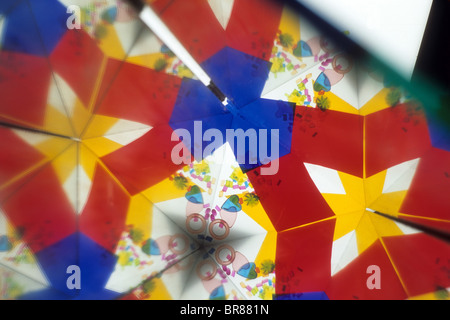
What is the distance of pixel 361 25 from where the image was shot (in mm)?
1844

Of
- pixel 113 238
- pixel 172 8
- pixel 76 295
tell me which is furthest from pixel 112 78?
pixel 76 295

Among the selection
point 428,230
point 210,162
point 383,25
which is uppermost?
point 383,25

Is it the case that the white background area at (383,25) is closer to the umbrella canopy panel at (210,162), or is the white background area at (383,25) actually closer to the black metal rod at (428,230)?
the umbrella canopy panel at (210,162)

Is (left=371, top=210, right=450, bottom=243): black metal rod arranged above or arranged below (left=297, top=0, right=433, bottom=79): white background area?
below

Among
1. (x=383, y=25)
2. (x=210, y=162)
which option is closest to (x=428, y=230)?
(x=383, y=25)

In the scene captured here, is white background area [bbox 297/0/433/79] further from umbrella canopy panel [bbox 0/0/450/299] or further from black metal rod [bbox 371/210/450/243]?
black metal rod [bbox 371/210/450/243]

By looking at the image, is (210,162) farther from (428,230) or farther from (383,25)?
(428,230)

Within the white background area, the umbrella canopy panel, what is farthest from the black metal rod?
the white background area

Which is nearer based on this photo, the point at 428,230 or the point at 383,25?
the point at 383,25

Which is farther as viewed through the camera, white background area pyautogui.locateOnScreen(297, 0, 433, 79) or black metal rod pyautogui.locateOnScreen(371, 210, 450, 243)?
black metal rod pyautogui.locateOnScreen(371, 210, 450, 243)

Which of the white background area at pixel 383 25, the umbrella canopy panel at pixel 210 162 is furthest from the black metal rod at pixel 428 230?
the white background area at pixel 383 25

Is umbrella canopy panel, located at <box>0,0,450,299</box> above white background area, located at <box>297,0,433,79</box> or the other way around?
the other way around

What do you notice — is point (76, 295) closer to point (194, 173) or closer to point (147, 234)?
point (147, 234)

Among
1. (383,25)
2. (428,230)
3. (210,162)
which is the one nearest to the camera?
(383,25)
